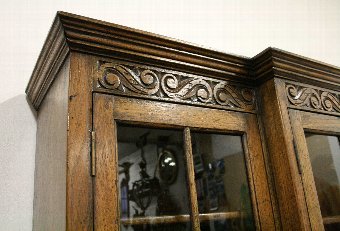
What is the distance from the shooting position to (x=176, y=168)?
782mm

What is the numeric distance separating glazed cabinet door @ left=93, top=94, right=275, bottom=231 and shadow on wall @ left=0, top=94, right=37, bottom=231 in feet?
1.36

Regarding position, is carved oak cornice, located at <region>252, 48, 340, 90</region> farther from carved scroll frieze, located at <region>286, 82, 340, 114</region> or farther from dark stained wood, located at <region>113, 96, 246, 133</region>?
dark stained wood, located at <region>113, 96, 246, 133</region>

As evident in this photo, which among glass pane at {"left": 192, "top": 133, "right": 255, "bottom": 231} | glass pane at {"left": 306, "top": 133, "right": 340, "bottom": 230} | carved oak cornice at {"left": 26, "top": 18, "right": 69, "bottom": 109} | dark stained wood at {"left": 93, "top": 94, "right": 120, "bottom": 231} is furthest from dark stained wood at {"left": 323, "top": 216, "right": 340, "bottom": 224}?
carved oak cornice at {"left": 26, "top": 18, "right": 69, "bottom": 109}

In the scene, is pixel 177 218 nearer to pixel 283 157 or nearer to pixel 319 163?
pixel 283 157

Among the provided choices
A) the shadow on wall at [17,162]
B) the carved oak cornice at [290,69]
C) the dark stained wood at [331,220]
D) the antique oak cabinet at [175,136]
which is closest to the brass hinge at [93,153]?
the antique oak cabinet at [175,136]

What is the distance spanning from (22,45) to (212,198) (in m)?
0.79

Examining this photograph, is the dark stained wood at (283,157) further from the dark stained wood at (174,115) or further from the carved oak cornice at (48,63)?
the carved oak cornice at (48,63)

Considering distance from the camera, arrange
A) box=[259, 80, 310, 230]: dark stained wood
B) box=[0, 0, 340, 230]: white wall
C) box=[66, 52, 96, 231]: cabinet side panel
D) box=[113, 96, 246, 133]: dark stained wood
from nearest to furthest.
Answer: box=[66, 52, 96, 231]: cabinet side panel → box=[113, 96, 246, 133]: dark stained wood → box=[259, 80, 310, 230]: dark stained wood → box=[0, 0, 340, 230]: white wall

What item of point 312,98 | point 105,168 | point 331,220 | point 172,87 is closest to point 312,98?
point 312,98

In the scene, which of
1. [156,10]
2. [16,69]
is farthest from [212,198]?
[156,10]

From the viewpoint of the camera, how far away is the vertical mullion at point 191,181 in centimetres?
74

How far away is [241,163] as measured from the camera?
890 mm

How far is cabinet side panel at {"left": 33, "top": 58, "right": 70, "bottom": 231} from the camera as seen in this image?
0.67 meters

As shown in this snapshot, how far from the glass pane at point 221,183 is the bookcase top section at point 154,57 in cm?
20
